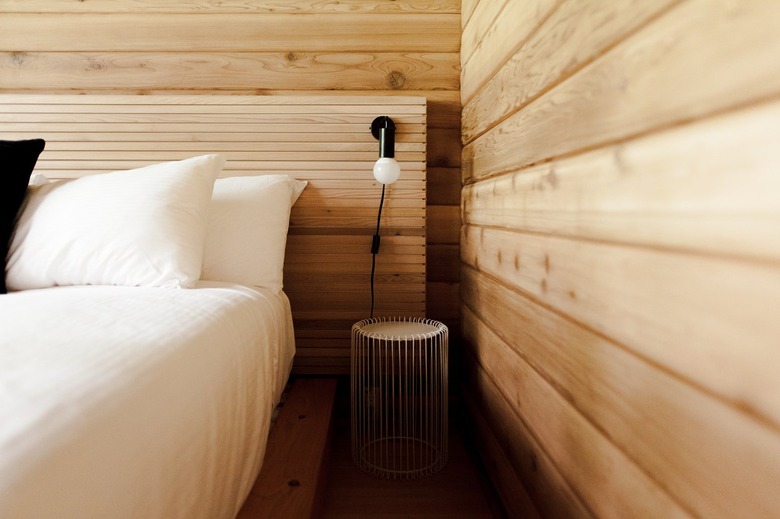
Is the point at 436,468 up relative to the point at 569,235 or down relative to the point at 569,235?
down

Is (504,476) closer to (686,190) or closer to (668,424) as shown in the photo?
(668,424)

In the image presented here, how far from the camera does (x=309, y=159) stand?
1849 mm

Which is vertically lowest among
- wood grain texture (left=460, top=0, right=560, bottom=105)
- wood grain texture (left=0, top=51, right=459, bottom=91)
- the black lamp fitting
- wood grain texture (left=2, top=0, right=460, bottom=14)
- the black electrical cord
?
the black electrical cord

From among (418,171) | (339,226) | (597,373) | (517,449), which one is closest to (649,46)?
(597,373)

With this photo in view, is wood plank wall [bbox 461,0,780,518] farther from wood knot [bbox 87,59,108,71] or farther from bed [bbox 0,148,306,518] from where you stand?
wood knot [bbox 87,59,108,71]

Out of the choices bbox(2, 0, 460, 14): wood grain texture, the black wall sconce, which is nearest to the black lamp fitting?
the black wall sconce

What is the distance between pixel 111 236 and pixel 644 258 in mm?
1279

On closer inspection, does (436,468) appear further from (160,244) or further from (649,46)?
(649,46)

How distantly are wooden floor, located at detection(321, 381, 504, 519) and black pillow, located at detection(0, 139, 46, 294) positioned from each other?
109cm

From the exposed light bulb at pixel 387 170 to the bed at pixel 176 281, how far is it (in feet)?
0.52

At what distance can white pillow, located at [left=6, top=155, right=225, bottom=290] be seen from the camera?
4.10 feet

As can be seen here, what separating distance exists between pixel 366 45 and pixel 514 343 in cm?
138

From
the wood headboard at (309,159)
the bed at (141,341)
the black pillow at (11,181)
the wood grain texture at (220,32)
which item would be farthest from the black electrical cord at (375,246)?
the black pillow at (11,181)

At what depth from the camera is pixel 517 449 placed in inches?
46.9
